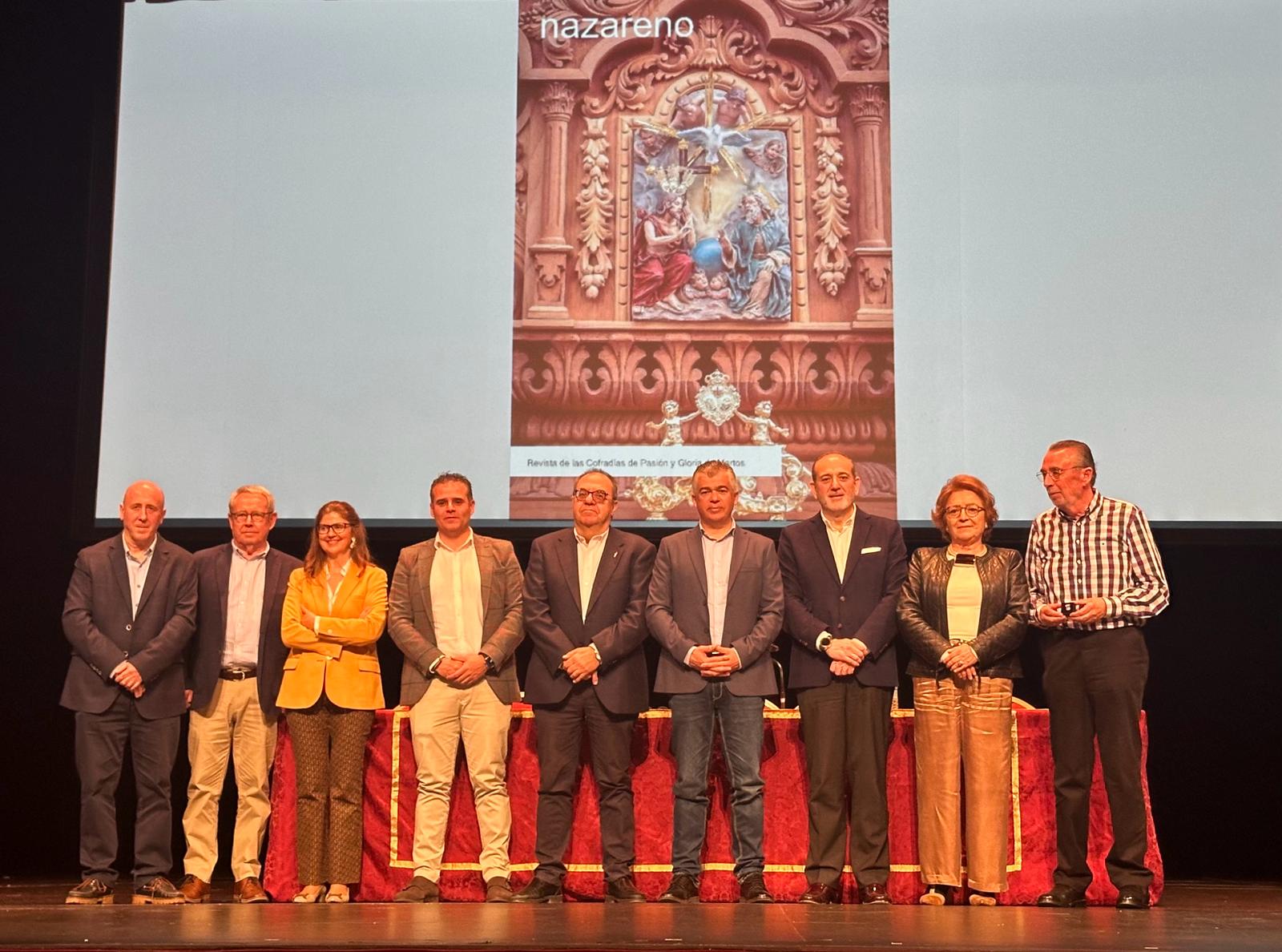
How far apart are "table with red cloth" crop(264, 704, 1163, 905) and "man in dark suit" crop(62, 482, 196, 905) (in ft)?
1.27

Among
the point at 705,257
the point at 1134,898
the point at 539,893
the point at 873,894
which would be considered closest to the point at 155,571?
the point at 539,893

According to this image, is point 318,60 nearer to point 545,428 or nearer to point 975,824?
point 545,428

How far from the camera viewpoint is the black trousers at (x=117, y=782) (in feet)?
15.1

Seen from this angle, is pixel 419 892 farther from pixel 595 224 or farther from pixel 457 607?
pixel 595 224

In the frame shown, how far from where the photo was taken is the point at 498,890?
14.7 ft

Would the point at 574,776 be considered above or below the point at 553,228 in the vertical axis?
below

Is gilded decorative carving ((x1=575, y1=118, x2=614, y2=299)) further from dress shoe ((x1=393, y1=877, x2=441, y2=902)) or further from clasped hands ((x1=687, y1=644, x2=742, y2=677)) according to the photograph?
dress shoe ((x1=393, y1=877, x2=441, y2=902))

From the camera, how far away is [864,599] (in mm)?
4570

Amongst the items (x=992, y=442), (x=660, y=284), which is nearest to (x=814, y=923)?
(x=992, y=442)

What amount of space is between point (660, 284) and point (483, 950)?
2.98 metres

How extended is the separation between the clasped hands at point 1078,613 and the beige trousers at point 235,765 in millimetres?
2575

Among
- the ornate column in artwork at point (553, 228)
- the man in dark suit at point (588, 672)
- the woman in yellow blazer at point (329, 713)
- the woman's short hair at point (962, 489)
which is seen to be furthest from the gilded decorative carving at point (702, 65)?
the woman in yellow blazer at point (329, 713)

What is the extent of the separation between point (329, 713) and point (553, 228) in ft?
6.95

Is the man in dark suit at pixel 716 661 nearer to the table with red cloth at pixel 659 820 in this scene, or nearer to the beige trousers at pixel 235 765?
the table with red cloth at pixel 659 820
